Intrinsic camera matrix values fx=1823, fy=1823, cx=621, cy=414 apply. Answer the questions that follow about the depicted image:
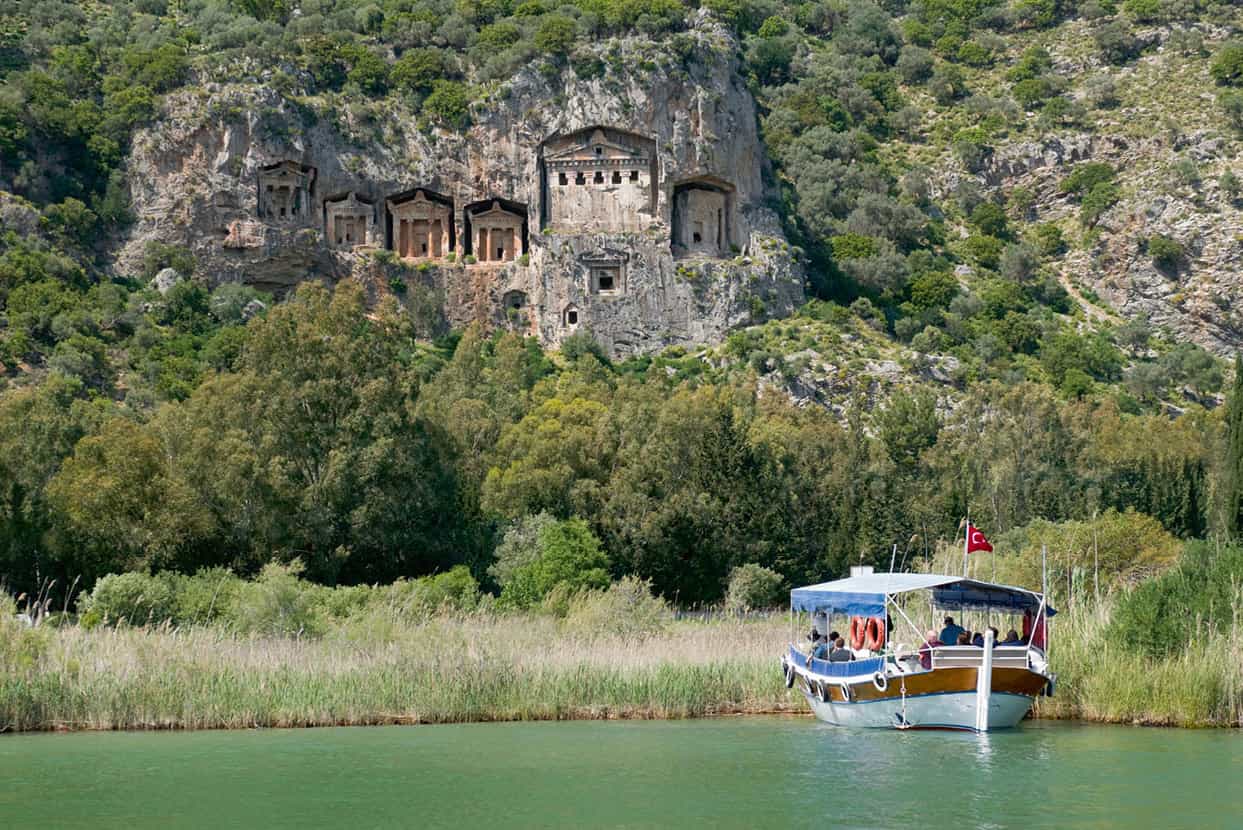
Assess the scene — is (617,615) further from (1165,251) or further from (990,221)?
(990,221)

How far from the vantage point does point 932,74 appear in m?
138

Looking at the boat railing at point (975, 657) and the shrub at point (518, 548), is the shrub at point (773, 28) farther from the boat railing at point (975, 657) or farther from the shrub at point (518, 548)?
the boat railing at point (975, 657)

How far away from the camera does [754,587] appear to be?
191ft

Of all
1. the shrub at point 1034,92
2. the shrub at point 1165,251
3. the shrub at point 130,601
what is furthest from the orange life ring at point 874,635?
the shrub at point 1034,92

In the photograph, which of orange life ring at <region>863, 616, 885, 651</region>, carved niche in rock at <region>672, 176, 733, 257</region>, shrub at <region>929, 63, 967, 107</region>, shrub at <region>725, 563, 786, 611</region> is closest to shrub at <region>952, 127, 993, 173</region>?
shrub at <region>929, 63, 967, 107</region>

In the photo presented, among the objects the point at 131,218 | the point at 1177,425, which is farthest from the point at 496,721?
the point at 131,218

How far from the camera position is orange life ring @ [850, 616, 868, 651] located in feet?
123

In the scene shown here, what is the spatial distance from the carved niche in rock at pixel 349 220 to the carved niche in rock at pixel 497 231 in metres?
5.60

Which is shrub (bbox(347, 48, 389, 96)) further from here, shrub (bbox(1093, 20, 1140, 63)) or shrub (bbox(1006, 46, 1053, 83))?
shrub (bbox(1093, 20, 1140, 63))

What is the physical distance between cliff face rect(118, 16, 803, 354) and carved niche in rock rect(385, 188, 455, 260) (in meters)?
0.29

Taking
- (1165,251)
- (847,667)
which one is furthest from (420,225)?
(847,667)

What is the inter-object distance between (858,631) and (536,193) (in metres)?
65.2

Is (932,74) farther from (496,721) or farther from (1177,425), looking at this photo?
(496,721)

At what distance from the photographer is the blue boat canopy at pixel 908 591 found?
35.5m
